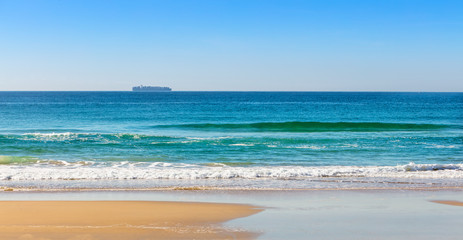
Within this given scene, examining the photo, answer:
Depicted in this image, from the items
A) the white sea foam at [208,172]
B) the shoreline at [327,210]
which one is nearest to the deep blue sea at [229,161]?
the white sea foam at [208,172]

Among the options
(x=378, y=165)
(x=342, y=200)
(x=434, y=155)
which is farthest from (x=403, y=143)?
(x=342, y=200)

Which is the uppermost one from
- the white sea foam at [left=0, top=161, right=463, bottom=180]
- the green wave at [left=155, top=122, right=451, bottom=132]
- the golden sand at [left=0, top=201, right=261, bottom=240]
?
the golden sand at [left=0, top=201, right=261, bottom=240]

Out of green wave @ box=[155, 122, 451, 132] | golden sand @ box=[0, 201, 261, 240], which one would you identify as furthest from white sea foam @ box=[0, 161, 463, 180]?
green wave @ box=[155, 122, 451, 132]

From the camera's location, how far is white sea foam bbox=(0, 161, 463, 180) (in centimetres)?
1502

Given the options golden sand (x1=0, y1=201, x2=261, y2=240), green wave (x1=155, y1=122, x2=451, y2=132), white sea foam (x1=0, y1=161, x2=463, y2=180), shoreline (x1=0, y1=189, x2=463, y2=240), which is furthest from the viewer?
green wave (x1=155, y1=122, x2=451, y2=132)

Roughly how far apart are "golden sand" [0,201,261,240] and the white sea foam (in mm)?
4018

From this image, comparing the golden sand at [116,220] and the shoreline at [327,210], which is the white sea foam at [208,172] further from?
the golden sand at [116,220]

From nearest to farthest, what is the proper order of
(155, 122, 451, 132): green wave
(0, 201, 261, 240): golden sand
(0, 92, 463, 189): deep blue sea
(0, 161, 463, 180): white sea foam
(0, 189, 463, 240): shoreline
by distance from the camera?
(0, 201, 261, 240): golden sand → (0, 189, 463, 240): shoreline → (0, 92, 463, 189): deep blue sea → (0, 161, 463, 180): white sea foam → (155, 122, 451, 132): green wave

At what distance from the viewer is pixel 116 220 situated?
9.45 metres

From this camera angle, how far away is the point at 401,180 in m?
14.6

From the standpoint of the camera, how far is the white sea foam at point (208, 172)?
1502cm

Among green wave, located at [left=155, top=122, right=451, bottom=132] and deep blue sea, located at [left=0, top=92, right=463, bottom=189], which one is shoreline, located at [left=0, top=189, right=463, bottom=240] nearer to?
deep blue sea, located at [left=0, top=92, right=463, bottom=189]

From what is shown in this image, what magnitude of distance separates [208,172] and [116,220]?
21.0ft

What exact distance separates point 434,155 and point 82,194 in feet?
51.0
